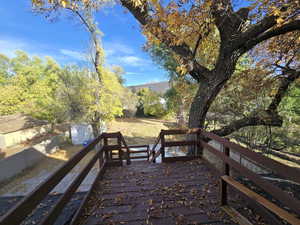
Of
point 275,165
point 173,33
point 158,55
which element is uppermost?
point 158,55

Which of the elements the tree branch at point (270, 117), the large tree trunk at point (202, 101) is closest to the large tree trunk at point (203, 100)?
the large tree trunk at point (202, 101)

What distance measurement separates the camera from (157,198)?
2.27 metres

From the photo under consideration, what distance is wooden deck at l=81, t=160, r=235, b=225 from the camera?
6.10 feet

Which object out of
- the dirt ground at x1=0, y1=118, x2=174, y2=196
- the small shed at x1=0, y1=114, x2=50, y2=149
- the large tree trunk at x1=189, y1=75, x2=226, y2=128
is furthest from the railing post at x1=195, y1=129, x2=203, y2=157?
the small shed at x1=0, y1=114, x2=50, y2=149

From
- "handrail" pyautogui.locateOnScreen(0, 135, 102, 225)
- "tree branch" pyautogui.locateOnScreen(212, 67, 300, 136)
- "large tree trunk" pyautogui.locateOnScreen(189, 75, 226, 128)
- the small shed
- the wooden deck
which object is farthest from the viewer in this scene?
the small shed

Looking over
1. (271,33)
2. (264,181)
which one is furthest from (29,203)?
(271,33)

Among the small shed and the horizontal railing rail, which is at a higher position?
the horizontal railing rail

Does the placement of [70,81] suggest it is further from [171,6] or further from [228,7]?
[228,7]

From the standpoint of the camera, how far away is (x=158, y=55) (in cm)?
972

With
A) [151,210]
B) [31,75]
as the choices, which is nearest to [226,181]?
[151,210]

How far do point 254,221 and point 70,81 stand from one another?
1420cm

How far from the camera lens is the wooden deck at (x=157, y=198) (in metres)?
1.86

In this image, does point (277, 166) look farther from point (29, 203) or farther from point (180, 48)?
point (180, 48)

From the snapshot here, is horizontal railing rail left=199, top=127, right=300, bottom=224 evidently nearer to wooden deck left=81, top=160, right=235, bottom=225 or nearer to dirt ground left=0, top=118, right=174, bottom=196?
wooden deck left=81, top=160, right=235, bottom=225
